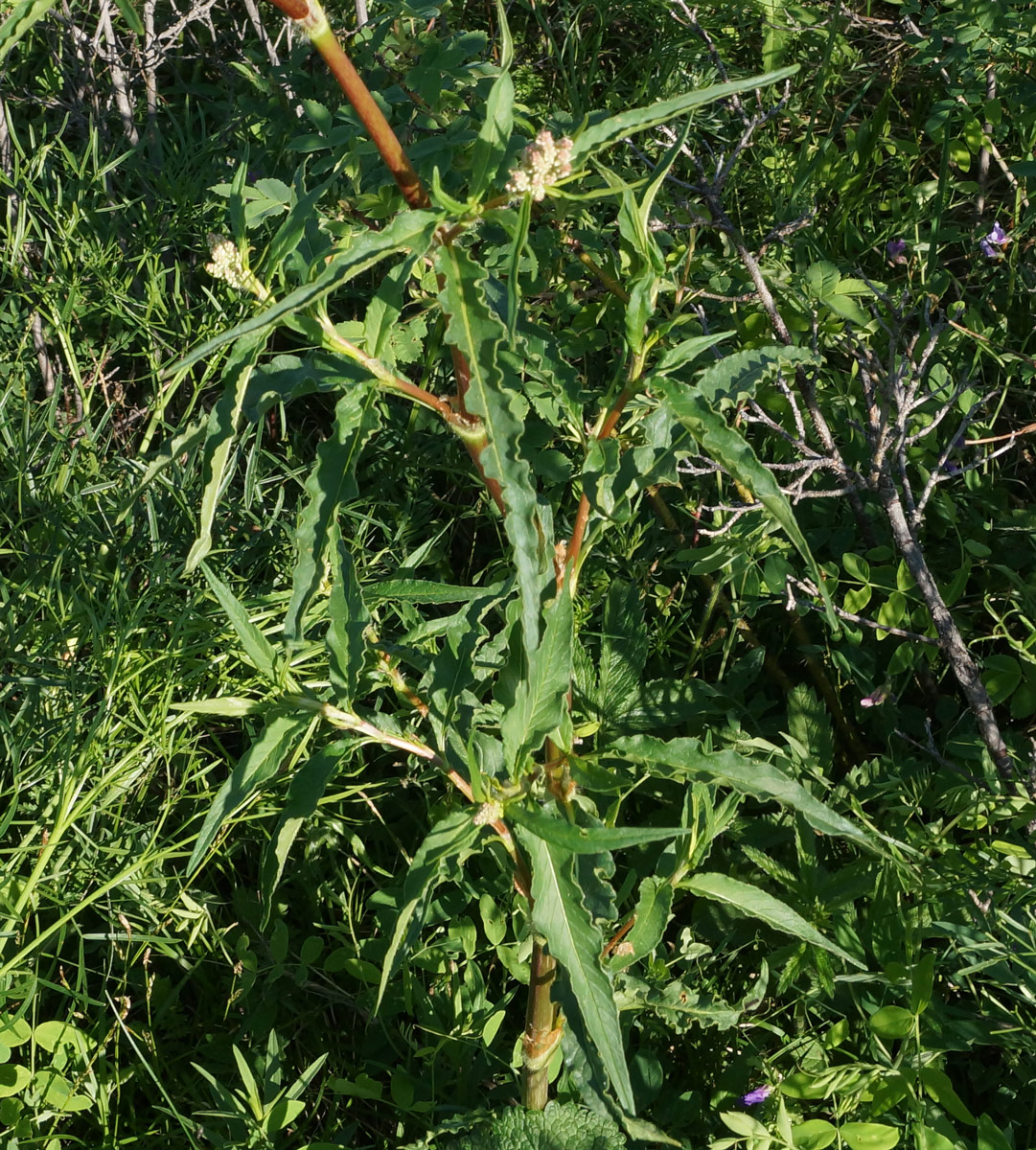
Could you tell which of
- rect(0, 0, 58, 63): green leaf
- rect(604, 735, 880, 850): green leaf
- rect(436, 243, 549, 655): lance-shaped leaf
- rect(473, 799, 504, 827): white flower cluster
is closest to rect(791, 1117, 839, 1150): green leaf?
rect(604, 735, 880, 850): green leaf

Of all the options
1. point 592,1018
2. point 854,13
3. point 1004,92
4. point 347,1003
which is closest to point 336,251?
point 592,1018

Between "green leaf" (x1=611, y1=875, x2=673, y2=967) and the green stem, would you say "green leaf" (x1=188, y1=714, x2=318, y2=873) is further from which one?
"green leaf" (x1=611, y1=875, x2=673, y2=967)

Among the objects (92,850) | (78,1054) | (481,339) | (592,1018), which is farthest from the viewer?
(92,850)

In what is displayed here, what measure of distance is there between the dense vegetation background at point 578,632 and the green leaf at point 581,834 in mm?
200

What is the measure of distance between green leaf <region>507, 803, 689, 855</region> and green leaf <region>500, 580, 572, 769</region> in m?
0.08

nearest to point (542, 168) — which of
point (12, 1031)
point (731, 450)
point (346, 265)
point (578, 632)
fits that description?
point (346, 265)

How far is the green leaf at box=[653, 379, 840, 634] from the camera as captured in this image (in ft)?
3.50

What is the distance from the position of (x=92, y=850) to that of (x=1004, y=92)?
2494mm

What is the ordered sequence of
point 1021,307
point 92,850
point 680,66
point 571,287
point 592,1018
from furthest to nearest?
point 680,66 → point 1021,307 → point 571,287 → point 92,850 → point 592,1018

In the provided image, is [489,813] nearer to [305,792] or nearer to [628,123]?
[305,792]

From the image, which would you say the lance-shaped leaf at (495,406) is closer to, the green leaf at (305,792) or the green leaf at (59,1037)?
the green leaf at (305,792)

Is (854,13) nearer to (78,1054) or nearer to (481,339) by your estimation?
(481,339)

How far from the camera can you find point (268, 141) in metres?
2.80

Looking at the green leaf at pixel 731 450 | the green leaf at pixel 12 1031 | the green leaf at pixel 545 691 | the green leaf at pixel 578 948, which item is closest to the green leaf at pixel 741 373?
the green leaf at pixel 731 450
